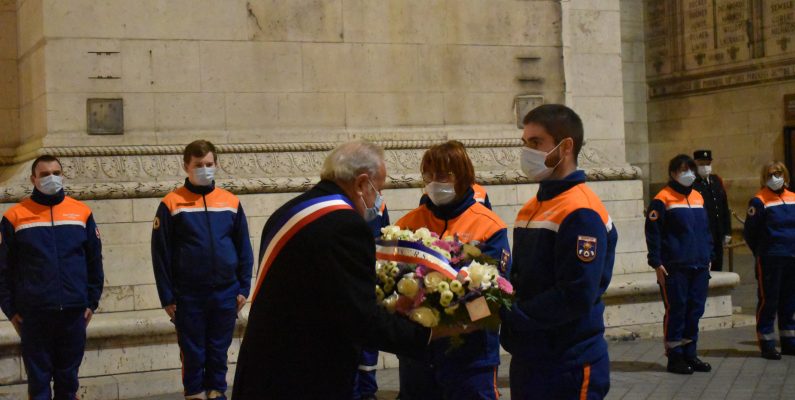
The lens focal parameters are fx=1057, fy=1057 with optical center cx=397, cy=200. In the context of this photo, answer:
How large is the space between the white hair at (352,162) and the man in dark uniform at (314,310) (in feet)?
0.43

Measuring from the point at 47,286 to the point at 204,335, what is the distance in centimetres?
113

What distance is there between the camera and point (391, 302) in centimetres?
418

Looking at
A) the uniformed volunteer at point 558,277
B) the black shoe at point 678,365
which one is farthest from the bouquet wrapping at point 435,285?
the black shoe at point 678,365

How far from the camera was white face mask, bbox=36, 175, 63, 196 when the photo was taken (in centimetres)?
735

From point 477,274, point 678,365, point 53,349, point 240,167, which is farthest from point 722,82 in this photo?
point 477,274

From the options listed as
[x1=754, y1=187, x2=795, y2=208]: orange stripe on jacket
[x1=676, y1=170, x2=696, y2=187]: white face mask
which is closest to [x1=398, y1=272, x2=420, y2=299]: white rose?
[x1=676, y1=170, x2=696, y2=187]: white face mask

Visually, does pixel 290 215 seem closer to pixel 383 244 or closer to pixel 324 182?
pixel 324 182

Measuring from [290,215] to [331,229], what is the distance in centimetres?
19

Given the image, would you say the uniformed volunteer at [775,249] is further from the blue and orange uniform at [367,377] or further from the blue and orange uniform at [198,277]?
the blue and orange uniform at [198,277]

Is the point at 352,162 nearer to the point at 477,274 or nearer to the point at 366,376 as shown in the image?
the point at 477,274

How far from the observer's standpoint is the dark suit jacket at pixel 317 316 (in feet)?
11.7

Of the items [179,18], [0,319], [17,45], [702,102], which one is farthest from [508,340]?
[702,102]

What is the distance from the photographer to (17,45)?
1063 centimetres

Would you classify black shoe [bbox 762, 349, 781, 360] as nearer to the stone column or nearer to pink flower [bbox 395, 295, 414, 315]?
the stone column
